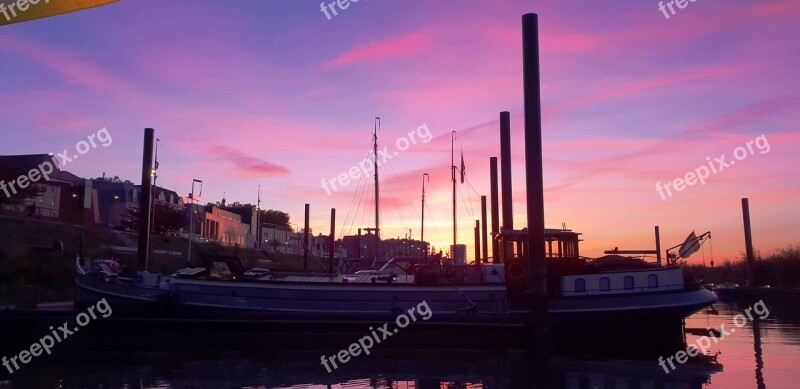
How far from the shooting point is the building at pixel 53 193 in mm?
60188

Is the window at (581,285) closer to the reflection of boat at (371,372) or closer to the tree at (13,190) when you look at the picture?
the reflection of boat at (371,372)

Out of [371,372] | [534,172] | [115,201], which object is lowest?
[371,372]

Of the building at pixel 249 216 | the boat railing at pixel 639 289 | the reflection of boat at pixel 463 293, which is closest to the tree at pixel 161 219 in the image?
the building at pixel 249 216

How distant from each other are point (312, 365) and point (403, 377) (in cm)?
388

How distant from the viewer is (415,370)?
20641 millimetres

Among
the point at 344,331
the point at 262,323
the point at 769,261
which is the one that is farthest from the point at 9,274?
the point at 769,261

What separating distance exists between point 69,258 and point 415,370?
122 ft

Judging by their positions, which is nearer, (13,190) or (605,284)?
(605,284)

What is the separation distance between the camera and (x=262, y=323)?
83.8 feet

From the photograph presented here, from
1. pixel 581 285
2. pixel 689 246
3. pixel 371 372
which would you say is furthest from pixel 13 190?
pixel 689 246

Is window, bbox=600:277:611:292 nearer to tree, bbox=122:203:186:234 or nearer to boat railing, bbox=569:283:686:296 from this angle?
boat railing, bbox=569:283:686:296

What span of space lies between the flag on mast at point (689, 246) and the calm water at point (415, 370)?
4321 mm

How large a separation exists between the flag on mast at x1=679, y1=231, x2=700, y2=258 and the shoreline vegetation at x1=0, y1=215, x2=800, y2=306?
914 millimetres

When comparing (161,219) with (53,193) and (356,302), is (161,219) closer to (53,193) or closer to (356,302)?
(53,193)
